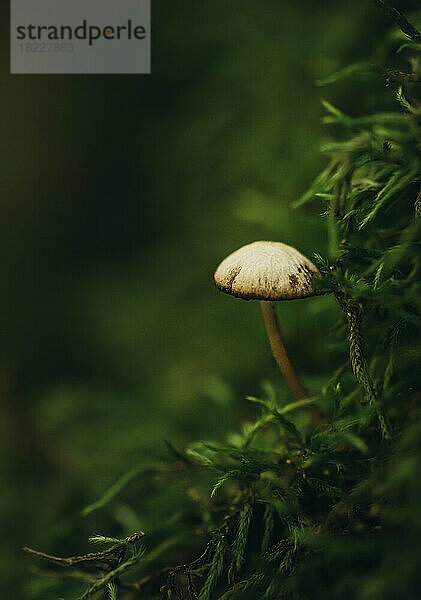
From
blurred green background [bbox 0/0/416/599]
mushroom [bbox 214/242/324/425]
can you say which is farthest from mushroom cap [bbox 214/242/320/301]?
blurred green background [bbox 0/0/416/599]

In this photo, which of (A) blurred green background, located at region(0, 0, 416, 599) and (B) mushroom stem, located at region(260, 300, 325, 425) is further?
(A) blurred green background, located at region(0, 0, 416, 599)

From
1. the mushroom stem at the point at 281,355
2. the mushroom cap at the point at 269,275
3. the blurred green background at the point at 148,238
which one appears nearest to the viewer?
the mushroom cap at the point at 269,275

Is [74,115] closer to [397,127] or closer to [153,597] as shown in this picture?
[397,127]

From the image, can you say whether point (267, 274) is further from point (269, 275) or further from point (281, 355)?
point (281, 355)

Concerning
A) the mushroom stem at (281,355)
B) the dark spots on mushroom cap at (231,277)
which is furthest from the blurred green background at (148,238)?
the dark spots on mushroom cap at (231,277)

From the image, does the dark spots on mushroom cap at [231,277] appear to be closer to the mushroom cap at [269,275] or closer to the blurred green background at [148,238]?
the mushroom cap at [269,275]

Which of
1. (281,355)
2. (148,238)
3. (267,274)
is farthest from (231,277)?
(148,238)

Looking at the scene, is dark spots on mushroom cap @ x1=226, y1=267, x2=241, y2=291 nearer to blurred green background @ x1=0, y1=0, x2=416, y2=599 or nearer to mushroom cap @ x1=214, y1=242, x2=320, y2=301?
mushroom cap @ x1=214, y1=242, x2=320, y2=301
